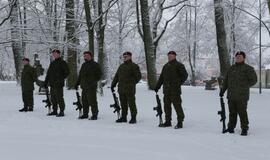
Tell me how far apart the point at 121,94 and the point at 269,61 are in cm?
4006

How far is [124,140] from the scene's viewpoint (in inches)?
372

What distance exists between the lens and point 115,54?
4838cm

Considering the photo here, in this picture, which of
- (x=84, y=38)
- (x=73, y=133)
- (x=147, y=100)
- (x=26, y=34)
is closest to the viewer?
(x=73, y=133)

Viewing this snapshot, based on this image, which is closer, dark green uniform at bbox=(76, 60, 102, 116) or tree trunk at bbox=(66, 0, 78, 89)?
dark green uniform at bbox=(76, 60, 102, 116)

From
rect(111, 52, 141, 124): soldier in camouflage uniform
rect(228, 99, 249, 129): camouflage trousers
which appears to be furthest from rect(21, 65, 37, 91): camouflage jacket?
rect(228, 99, 249, 129): camouflage trousers

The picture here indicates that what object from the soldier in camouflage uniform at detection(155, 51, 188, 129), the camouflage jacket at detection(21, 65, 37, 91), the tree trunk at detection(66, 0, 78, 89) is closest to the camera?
the soldier in camouflage uniform at detection(155, 51, 188, 129)

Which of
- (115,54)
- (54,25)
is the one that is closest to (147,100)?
(54,25)

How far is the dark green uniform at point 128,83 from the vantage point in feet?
41.2

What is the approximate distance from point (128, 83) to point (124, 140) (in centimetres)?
334

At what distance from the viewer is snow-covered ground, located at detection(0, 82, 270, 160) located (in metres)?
7.96

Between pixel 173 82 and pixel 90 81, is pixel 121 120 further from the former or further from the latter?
pixel 173 82

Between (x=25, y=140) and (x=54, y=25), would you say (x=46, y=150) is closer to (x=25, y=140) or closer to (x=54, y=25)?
(x=25, y=140)

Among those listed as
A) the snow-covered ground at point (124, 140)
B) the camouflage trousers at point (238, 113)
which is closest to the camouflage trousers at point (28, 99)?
the snow-covered ground at point (124, 140)

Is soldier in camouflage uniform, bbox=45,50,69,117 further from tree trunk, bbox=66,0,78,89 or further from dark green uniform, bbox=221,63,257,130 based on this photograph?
tree trunk, bbox=66,0,78,89
